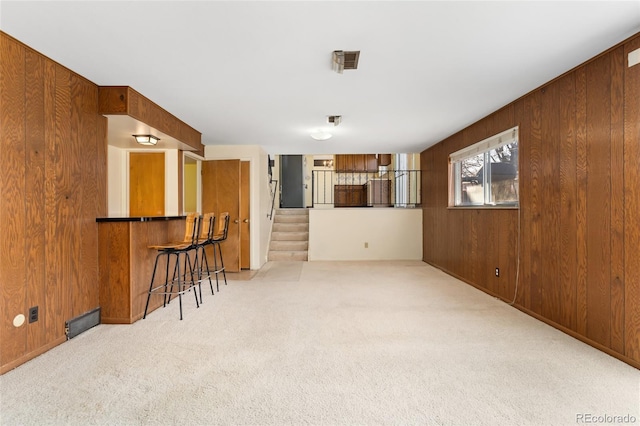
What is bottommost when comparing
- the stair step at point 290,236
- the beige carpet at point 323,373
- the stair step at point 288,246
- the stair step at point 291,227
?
the beige carpet at point 323,373

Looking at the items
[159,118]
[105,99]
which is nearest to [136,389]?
[105,99]

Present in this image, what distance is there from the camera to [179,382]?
2.06m

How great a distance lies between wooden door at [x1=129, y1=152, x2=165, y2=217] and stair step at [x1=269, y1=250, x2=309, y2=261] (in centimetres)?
265

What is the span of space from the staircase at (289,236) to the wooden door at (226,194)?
1362 millimetres

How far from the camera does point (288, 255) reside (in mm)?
7047

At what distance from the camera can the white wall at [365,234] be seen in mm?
7133

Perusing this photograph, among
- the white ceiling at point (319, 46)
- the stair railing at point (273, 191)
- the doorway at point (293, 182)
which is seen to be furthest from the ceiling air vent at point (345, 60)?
the doorway at point (293, 182)

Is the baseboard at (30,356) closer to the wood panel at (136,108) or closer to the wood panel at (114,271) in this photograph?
the wood panel at (114,271)

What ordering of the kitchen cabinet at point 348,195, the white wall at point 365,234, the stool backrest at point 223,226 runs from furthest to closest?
the kitchen cabinet at point 348,195
the white wall at point 365,234
the stool backrest at point 223,226

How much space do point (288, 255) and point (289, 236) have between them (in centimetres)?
62

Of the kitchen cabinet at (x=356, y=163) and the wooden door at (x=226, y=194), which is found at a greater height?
the kitchen cabinet at (x=356, y=163)

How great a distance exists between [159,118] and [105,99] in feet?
2.20

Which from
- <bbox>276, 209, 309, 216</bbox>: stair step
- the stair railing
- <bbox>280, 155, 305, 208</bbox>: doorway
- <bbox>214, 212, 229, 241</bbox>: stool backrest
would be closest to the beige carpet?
<bbox>214, 212, 229, 241</bbox>: stool backrest

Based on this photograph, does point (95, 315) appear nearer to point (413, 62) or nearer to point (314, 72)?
point (314, 72)
